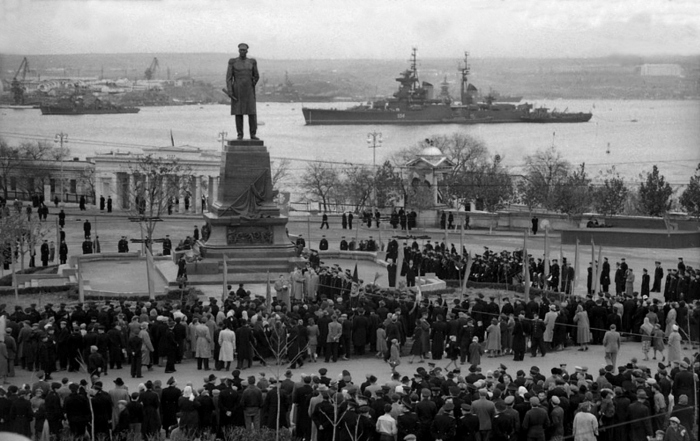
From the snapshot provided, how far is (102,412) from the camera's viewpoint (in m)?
15.7

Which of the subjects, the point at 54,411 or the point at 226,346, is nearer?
the point at 54,411

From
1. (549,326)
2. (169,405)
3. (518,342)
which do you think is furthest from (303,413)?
(549,326)

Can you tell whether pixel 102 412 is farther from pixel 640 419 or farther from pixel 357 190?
pixel 357 190

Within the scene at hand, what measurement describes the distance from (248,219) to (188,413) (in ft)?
46.8

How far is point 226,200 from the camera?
29.9 m

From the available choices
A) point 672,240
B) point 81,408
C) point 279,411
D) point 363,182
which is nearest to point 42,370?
point 81,408

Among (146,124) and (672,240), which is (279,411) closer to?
(672,240)

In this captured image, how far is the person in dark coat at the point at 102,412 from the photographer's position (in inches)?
616

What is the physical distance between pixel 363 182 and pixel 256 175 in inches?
1276

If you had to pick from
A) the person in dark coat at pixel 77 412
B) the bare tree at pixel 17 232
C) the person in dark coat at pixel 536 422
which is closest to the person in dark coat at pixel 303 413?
the person in dark coat at pixel 77 412

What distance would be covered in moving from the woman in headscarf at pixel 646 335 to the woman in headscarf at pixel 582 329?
970mm

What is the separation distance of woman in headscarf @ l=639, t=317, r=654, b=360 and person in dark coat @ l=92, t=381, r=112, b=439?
9704 millimetres

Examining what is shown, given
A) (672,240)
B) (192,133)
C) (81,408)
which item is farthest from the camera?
(192,133)

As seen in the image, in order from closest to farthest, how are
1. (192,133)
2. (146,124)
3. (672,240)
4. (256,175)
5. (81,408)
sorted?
1. (81,408)
2. (256,175)
3. (672,240)
4. (192,133)
5. (146,124)
